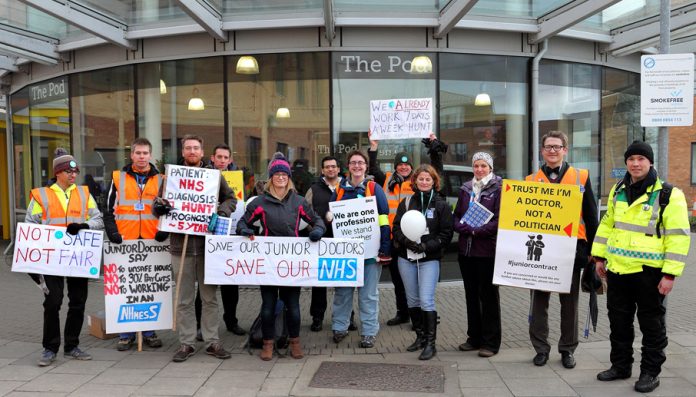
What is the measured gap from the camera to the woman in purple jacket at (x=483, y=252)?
17.5 ft

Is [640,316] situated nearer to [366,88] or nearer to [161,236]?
[161,236]

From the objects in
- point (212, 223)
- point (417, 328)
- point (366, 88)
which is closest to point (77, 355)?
point (212, 223)

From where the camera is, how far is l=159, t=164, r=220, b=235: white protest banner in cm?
537

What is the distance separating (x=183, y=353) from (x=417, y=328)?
96.2 inches

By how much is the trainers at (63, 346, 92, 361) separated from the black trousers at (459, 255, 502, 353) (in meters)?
3.95

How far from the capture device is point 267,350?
5.34 metres

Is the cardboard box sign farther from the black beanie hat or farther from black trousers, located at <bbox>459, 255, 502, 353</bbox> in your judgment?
the black beanie hat

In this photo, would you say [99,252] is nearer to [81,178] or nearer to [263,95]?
[263,95]

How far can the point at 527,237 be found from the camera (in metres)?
5.19

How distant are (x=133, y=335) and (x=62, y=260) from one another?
3.94 ft

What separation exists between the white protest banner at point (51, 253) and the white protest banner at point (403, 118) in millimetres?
3867

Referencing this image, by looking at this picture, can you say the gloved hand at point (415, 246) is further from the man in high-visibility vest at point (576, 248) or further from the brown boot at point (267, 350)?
the brown boot at point (267, 350)

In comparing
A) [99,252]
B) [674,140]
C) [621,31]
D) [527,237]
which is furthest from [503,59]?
[674,140]

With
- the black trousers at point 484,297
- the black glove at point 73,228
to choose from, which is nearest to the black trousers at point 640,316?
the black trousers at point 484,297
